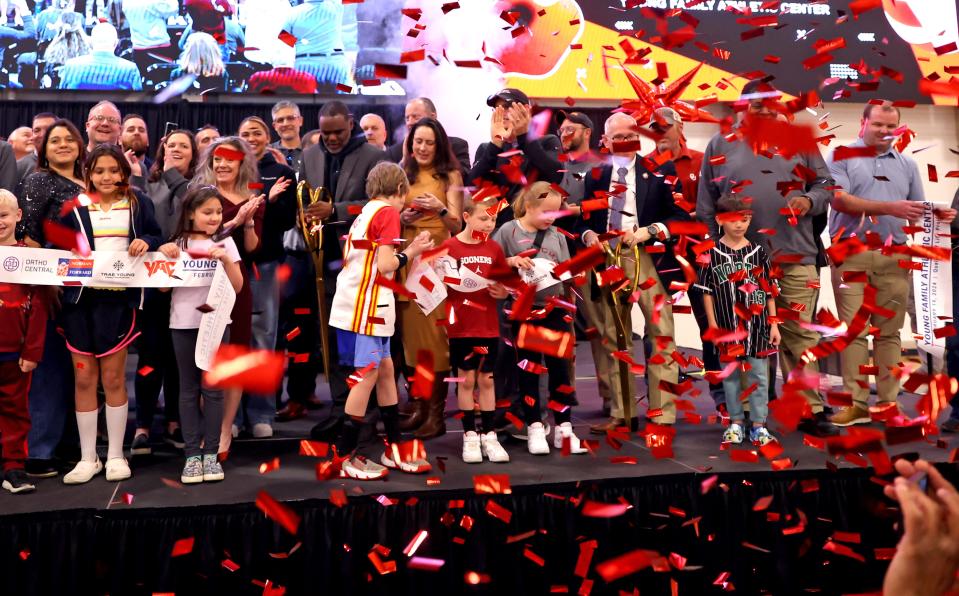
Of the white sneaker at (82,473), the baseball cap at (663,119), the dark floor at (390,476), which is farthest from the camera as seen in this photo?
the baseball cap at (663,119)

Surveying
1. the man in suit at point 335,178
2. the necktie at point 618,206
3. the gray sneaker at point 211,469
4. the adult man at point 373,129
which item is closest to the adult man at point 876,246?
the necktie at point 618,206

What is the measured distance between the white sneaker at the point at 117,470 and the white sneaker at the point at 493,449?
1364 mm

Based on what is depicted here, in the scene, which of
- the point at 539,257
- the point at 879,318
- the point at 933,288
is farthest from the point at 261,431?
the point at 933,288

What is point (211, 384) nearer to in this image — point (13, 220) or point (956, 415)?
point (13, 220)

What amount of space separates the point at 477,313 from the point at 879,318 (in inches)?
80.5

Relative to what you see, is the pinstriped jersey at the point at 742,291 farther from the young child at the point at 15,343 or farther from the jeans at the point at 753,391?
the young child at the point at 15,343

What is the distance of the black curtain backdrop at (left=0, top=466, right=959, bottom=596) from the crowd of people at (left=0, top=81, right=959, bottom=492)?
1.19ft

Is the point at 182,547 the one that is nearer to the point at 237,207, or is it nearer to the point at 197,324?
the point at 197,324

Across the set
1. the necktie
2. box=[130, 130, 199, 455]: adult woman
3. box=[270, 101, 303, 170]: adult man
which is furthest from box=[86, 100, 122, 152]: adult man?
the necktie

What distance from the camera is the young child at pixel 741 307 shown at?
150 inches

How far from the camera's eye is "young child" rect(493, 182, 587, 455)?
147 inches

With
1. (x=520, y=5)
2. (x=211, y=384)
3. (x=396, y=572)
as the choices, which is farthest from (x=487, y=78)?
(x=396, y=572)

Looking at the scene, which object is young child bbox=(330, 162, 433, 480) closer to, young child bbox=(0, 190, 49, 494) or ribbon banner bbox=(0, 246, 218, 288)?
ribbon banner bbox=(0, 246, 218, 288)

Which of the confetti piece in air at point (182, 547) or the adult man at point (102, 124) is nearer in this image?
the confetti piece in air at point (182, 547)
